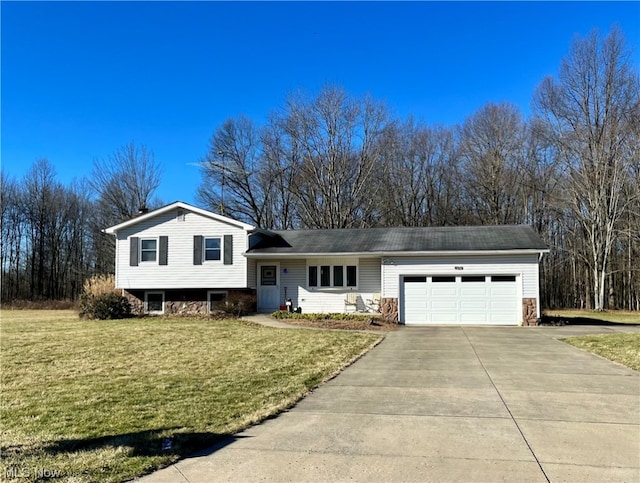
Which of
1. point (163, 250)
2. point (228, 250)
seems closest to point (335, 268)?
point (228, 250)

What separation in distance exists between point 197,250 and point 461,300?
11.7 m

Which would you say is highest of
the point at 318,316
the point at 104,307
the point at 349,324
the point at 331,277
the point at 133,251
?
the point at 133,251

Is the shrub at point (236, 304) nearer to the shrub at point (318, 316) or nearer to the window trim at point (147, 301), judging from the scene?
the shrub at point (318, 316)

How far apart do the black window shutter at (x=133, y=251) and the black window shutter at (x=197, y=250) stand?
2917mm

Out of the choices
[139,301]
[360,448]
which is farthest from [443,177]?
[360,448]

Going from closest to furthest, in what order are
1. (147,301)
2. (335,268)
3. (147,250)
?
(335,268), (147,250), (147,301)

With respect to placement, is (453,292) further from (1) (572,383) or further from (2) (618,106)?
(2) (618,106)

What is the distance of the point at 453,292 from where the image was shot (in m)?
19.0

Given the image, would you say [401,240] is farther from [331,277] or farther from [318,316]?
[318,316]

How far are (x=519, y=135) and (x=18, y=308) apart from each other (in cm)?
3603

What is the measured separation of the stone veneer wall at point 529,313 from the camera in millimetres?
18234

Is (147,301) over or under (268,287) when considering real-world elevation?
under

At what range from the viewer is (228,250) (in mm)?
21891

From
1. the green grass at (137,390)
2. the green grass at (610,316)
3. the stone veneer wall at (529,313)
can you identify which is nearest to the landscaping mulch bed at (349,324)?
the green grass at (137,390)
